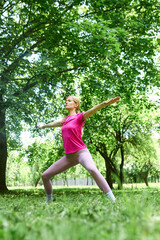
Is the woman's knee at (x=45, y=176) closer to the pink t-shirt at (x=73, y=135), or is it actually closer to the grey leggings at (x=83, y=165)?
the grey leggings at (x=83, y=165)

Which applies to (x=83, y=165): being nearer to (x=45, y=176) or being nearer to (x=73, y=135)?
(x=73, y=135)

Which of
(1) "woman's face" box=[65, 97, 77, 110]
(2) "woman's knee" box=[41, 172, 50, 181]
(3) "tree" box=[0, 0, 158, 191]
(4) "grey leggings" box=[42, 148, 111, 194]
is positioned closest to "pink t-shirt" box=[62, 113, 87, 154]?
(4) "grey leggings" box=[42, 148, 111, 194]

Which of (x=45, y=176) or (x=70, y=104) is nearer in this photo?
(x=45, y=176)

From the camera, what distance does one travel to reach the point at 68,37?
988 cm

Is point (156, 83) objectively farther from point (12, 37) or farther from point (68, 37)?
point (12, 37)

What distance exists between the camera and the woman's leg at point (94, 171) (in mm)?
4766

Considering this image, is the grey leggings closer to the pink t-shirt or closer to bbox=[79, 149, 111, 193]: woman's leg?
bbox=[79, 149, 111, 193]: woman's leg

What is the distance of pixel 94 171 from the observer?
477 cm

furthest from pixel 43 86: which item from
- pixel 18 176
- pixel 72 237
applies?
pixel 18 176

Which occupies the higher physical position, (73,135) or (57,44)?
(57,44)

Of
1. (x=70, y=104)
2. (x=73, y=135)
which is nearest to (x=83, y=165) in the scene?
(x=73, y=135)

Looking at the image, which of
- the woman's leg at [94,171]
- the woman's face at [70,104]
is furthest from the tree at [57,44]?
the woman's leg at [94,171]

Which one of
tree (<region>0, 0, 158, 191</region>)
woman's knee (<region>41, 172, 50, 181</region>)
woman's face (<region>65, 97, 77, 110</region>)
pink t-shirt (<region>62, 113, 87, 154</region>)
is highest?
tree (<region>0, 0, 158, 191</region>)

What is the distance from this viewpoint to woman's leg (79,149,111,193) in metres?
4.77
